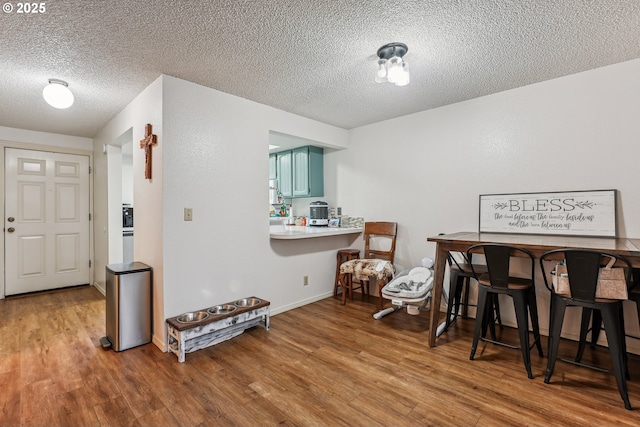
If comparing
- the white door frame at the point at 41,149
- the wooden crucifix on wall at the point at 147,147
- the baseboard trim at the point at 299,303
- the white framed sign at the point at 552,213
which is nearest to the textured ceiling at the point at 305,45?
the wooden crucifix on wall at the point at 147,147

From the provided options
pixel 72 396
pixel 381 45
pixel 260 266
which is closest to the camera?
pixel 72 396

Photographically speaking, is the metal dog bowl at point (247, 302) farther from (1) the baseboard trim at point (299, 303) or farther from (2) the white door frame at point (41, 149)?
(2) the white door frame at point (41, 149)

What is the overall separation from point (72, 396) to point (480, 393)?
8.46 feet

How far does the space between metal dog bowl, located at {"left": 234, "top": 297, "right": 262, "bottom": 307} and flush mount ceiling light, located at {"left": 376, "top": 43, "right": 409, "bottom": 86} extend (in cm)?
227

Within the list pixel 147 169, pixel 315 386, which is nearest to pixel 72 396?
pixel 315 386

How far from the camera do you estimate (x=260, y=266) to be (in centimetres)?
329

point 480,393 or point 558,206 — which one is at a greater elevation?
point 558,206

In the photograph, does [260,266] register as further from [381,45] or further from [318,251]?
[381,45]

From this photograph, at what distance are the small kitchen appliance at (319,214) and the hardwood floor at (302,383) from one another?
5.59 feet

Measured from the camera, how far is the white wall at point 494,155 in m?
2.50

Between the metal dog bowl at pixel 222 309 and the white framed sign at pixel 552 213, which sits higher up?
the white framed sign at pixel 552 213

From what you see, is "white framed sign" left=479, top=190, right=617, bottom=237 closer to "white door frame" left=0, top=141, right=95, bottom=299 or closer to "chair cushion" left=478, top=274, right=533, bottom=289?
"chair cushion" left=478, top=274, right=533, bottom=289

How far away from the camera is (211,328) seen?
257 cm

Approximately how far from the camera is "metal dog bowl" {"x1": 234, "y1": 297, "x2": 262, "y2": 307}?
9.77 ft
